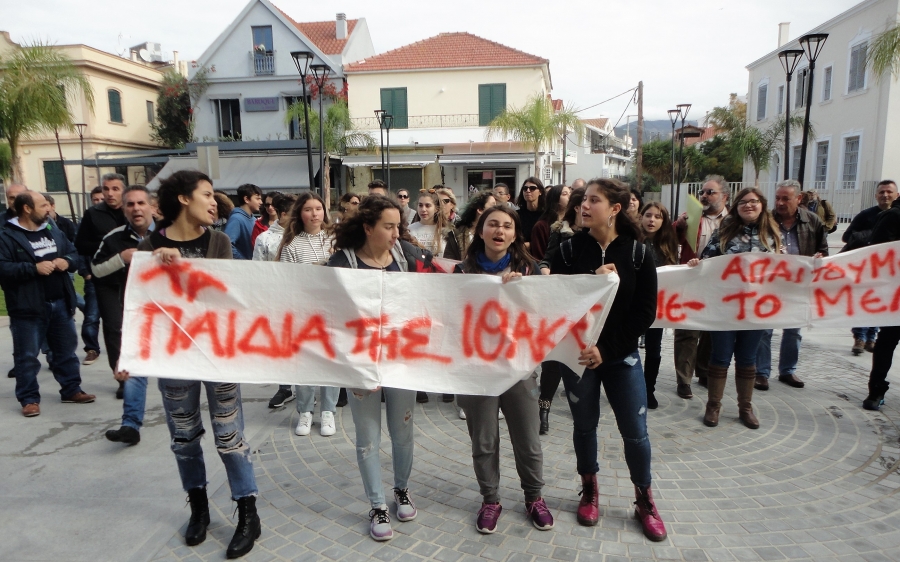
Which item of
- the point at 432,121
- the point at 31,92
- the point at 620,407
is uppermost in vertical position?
the point at 432,121

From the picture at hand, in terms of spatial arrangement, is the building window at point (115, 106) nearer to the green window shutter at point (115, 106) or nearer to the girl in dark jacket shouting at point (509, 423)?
the green window shutter at point (115, 106)

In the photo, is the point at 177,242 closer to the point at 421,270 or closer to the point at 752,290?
the point at 421,270

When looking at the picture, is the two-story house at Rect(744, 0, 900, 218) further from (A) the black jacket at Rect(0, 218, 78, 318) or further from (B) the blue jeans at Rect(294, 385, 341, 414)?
(A) the black jacket at Rect(0, 218, 78, 318)

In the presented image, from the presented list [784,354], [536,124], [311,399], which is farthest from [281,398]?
[536,124]

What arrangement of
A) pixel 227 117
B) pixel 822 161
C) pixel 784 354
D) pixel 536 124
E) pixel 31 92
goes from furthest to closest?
pixel 227 117
pixel 822 161
pixel 536 124
pixel 31 92
pixel 784 354

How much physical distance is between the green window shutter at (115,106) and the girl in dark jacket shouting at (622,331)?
3358 cm

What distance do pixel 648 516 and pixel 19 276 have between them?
516 centimetres

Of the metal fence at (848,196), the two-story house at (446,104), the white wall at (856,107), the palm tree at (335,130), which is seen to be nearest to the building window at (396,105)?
the two-story house at (446,104)

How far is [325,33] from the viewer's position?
103 ft

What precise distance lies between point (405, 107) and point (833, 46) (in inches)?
744

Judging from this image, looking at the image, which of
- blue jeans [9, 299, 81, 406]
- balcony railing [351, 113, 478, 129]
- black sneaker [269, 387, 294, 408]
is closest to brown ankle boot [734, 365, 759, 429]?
black sneaker [269, 387, 294, 408]

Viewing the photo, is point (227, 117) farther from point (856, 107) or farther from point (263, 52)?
point (856, 107)

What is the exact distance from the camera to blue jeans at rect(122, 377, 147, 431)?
4.32m

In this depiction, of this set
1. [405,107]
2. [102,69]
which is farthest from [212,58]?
[405,107]
